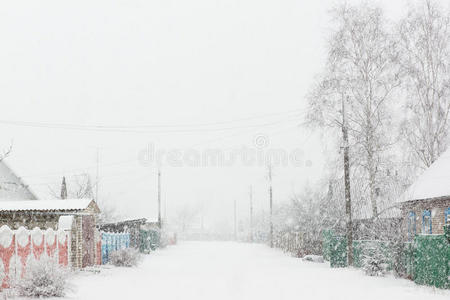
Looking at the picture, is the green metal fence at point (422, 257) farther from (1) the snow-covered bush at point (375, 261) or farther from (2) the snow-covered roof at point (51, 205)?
(2) the snow-covered roof at point (51, 205)

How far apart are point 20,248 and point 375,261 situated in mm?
11716

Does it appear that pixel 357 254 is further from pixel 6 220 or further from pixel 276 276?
pixel 6 220

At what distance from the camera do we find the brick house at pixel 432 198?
22312mm

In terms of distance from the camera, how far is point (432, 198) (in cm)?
2220

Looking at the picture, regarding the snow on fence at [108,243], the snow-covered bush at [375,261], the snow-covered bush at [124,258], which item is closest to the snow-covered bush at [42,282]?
the snow-covered bush at [375,261]

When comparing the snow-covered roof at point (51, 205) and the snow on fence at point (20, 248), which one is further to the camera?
the snow-covered roof at point (51, 205)

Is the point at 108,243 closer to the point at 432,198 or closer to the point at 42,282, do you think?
the point at 432,198

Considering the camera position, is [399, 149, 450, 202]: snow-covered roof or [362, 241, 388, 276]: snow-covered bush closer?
[362, 241, 388, 276]: snow-covered bush

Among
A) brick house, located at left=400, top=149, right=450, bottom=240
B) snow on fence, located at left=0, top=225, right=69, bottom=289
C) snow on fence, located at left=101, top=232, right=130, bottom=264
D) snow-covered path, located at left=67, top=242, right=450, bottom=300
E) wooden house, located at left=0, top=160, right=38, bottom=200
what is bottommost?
snow-covered path, located at left=67, top=242, right=450, bottom=300

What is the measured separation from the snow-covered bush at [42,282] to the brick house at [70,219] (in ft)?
27.8

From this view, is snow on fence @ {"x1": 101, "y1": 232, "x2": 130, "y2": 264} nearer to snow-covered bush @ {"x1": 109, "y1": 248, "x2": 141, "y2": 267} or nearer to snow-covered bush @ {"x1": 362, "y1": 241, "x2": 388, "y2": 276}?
snow-covered bush @ {"x1": 109, "y1": 248, "x2": 141, "y2": 267}

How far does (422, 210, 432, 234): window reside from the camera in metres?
25.6

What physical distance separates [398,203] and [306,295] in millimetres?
8786

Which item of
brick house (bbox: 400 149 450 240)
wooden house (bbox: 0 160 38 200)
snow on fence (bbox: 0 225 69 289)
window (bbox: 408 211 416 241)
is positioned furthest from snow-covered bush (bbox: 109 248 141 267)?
wooden house (bbox: 0 160 38 200)
